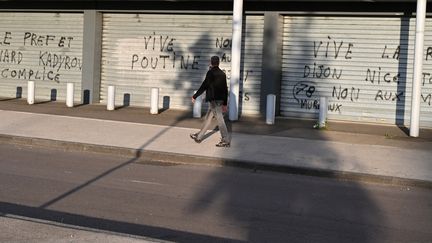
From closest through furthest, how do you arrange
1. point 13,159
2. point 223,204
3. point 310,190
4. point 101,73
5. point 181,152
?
point 223,204 → point 310,190 → point 13,159 → point 181,152 → point 101,73

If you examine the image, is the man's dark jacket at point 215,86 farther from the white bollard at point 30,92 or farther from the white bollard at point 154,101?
the white bollard at point 30,92

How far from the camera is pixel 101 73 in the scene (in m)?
20.7

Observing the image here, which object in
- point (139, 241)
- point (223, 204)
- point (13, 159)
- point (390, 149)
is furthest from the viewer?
point (390, 149)

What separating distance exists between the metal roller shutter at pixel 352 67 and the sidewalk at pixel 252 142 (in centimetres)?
98

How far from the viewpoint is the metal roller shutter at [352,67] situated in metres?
17.0

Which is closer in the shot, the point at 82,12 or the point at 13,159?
the point at 13,159

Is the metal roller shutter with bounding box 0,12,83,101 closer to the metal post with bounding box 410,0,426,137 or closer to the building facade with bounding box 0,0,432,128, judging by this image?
the building facade with bounding box 0,0,432,128

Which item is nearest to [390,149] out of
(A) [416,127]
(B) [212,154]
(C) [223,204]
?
(A) [416,127]

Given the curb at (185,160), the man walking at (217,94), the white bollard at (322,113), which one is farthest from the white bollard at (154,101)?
the man walking at (217,94)

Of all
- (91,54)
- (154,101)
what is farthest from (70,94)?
(154,101)

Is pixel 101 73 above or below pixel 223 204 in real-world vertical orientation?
above

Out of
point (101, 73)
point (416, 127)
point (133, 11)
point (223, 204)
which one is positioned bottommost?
point (223, 204)

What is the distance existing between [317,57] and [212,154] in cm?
742

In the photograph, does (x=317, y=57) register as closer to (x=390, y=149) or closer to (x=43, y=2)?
(x=390, y=149)
